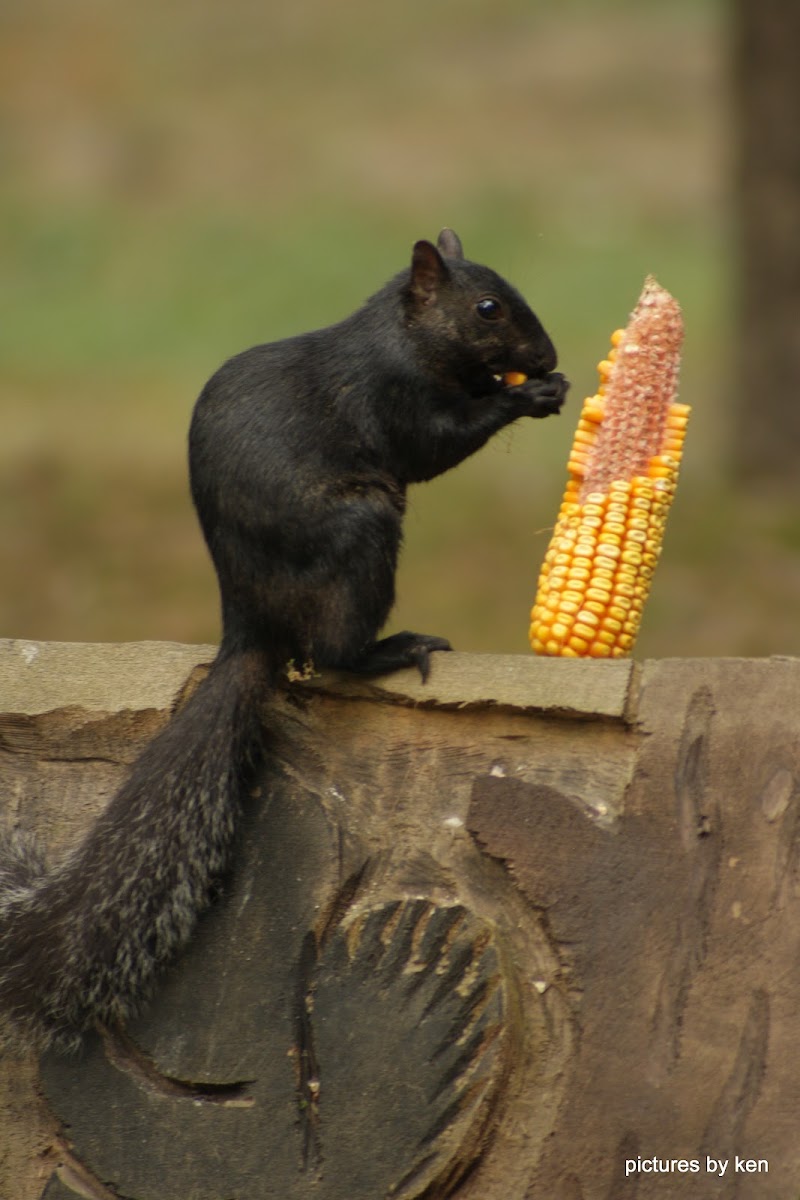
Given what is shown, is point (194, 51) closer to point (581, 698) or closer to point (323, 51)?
point (323, 51)

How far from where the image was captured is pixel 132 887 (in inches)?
115

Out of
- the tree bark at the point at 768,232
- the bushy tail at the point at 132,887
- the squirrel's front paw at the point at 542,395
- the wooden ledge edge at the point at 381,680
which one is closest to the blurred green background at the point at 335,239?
the tree bark at the point at 768,232

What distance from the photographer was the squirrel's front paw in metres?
3.12

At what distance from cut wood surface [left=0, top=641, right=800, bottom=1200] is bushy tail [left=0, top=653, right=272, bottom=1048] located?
6cm

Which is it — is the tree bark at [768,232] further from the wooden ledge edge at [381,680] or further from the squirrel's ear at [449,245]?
the wooden ledge edge at [381,680]

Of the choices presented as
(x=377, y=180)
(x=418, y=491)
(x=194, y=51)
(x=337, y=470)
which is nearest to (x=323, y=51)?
(x=194, y=51)

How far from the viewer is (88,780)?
3.13m

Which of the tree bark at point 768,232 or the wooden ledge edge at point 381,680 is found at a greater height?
the tree bark at point 768,232

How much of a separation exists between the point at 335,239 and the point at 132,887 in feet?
37.6

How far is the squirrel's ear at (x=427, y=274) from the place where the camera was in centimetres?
320

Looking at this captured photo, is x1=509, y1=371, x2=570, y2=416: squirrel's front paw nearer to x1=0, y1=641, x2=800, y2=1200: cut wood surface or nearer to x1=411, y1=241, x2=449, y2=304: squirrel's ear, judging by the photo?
x1=411, y1=241, x2=449, y2=304: squirrel's ear

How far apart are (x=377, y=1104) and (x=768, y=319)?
508cm

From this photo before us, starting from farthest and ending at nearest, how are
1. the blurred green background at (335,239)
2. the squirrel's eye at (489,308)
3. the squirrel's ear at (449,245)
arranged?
the blurred green background at (335,239) → the squirrel's ear at (449,245) → the squirrel's eye at (489,308)

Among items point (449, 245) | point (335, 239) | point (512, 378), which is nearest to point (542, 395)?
point (512, 378)
